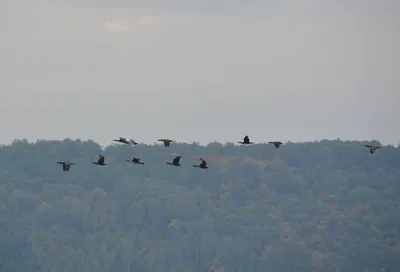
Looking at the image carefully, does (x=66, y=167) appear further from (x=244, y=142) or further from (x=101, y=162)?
(x=244, y=142)

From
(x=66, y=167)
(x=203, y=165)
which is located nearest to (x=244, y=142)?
(x=203, y=165)

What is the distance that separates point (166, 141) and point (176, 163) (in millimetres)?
Result: 1465

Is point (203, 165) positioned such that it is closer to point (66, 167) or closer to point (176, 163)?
point (176, 163)

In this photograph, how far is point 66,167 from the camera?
68.6 m

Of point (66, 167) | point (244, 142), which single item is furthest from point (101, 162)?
point (244, 142)

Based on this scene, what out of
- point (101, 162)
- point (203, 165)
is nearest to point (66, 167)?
point (101, 162)

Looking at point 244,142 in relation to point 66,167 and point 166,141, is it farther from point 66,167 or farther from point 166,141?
point 66,167

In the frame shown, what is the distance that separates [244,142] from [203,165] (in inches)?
116

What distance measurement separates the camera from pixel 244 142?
7169cm

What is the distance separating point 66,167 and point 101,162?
1.66 m

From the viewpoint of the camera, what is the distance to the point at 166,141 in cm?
7081

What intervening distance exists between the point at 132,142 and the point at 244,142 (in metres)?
5.13

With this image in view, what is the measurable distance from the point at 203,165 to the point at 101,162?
4.48 meters

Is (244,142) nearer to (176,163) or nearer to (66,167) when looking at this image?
(176,163)
